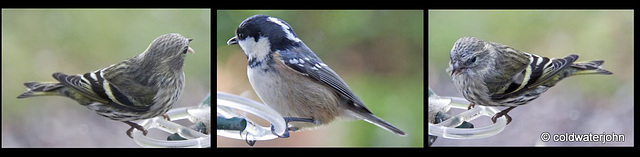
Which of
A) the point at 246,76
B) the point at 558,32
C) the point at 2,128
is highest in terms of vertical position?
the point at 558,32

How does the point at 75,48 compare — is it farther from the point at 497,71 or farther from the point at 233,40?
the point at 497,71

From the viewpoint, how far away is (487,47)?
414 cm

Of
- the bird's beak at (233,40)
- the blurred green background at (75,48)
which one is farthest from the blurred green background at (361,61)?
the blurred green background at (75,48)

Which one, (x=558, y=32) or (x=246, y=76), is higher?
(x=558, y=32)

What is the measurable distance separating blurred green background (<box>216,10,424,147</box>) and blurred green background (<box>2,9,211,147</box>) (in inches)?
5.4

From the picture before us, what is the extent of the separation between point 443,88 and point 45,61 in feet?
7.03

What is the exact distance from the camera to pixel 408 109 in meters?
4.16

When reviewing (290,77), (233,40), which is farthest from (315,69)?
(233,40)

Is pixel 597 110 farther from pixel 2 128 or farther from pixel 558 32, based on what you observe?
pixel 2 128

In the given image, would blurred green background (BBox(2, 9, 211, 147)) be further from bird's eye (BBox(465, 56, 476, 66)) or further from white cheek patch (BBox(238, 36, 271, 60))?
bird's eye (BBox(465, 56, 476, 66))

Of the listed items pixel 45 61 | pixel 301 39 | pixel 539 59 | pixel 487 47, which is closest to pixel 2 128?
pixel 45 61

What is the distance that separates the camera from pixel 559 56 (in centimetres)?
420

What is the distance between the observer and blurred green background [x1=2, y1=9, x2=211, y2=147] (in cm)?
407

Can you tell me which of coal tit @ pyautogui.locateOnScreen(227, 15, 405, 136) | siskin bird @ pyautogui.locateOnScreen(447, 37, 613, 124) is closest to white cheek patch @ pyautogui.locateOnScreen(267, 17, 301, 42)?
coal tit @ pyautogui.locateOnScreen(227, 15, 405, 136)
